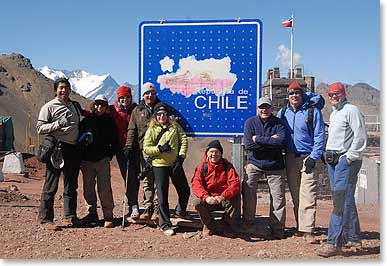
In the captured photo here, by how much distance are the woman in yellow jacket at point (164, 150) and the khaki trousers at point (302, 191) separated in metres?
1.18

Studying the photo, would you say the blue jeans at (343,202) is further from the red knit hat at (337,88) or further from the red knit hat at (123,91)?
the red knit hat at (123,91)

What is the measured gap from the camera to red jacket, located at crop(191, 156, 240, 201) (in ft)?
19.7

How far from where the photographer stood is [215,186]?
19.8ft

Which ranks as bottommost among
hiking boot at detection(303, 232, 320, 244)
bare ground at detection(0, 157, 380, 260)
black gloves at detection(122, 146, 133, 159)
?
bare ground at detection(0, 157, 380, 260)

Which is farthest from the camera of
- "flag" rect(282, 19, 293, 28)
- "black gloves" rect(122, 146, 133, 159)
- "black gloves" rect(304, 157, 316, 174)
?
"flag" rect(282, 19, 293, 28)

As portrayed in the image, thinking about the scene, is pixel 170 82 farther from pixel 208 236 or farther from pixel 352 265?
pixel 352 265

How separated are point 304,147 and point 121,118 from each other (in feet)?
7.21

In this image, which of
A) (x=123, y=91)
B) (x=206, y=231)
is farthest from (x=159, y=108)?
(x=206, y=231)

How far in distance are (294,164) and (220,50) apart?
160 cm

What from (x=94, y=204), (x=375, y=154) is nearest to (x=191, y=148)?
(x=375, y=154)

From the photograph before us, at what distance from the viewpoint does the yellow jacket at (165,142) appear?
6.17m

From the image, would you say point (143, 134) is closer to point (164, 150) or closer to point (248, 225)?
point (164, 150)

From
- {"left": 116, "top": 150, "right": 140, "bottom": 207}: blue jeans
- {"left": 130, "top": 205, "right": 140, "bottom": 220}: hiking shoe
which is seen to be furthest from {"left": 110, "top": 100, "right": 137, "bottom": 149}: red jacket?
{"left": 130, "top": 205, "right": 140, "bottom": 220}: hiking shoe

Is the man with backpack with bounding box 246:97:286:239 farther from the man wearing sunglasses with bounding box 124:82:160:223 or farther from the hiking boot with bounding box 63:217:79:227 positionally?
the hiking boot with bounding box 63:217:79:227
